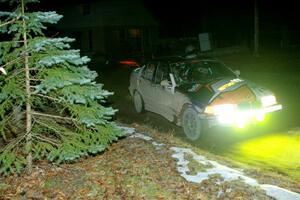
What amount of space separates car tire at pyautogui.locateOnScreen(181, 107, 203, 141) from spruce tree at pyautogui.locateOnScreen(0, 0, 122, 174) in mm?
2553

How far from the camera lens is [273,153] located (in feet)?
26.0

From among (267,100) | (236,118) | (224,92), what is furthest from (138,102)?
(267,100)

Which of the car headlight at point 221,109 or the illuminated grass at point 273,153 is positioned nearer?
the illuminated grass at point 273,153

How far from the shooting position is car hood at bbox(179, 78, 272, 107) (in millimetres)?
8766

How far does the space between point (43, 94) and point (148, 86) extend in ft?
16.5

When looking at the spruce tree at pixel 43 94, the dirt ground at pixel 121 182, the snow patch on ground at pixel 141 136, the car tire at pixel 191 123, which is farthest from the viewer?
the car tire at pixel 191 123

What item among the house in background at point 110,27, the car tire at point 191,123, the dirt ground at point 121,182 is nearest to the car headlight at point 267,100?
the car tire at point 191,123

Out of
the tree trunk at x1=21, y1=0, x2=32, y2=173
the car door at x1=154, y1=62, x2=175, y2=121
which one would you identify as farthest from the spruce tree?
the car door at x1=154, y1=62, x2=175, y2=121

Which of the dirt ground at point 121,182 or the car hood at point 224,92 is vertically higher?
the car hood at point 224,92

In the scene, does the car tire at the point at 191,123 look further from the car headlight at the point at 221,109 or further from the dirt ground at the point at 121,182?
the dirt ground at the point at 121,182

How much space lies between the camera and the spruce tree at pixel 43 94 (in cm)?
591

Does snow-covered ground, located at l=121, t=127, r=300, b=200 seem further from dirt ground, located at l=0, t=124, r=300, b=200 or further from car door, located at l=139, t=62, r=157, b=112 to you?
car door, located at l=139, t=62, r=157, b=112

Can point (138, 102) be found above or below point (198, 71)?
below

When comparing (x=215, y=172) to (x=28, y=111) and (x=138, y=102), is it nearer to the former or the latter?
(x=28, y=111)
